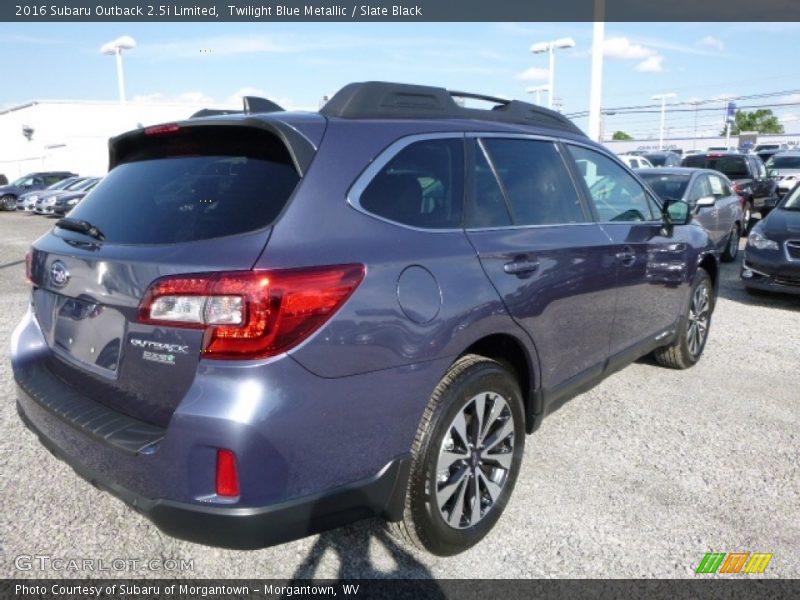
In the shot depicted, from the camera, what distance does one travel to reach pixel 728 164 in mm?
14156

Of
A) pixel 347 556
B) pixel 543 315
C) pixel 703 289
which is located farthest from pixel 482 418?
pixel 703 289

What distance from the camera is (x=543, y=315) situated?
2.97 metres

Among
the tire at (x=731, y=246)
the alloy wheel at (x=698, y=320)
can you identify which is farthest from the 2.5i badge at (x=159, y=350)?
the tire at (x=731, y=246)

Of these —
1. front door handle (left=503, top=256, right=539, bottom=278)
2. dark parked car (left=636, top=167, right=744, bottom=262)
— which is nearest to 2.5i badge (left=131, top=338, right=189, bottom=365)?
front door handle (left=503, top=256, right=539, bottom=278)

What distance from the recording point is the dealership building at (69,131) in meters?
45.3

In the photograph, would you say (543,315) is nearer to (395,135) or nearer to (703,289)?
(395,135)

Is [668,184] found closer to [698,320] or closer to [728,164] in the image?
[698,320]

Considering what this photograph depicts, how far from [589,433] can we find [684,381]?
140 centimetres

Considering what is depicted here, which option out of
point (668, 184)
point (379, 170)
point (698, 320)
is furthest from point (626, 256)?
point (668, 184)

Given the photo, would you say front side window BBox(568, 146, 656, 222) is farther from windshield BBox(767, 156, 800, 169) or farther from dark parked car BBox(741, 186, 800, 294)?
windshield BBox(767, 156, 800, 169)

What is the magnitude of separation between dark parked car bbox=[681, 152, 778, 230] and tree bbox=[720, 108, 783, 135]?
79.7 meters

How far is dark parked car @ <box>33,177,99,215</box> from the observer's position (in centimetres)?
2300

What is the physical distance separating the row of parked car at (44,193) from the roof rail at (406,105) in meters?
20.2

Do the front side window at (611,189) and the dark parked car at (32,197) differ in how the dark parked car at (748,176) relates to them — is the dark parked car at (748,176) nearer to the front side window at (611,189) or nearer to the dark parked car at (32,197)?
the front side window at (611,189)
